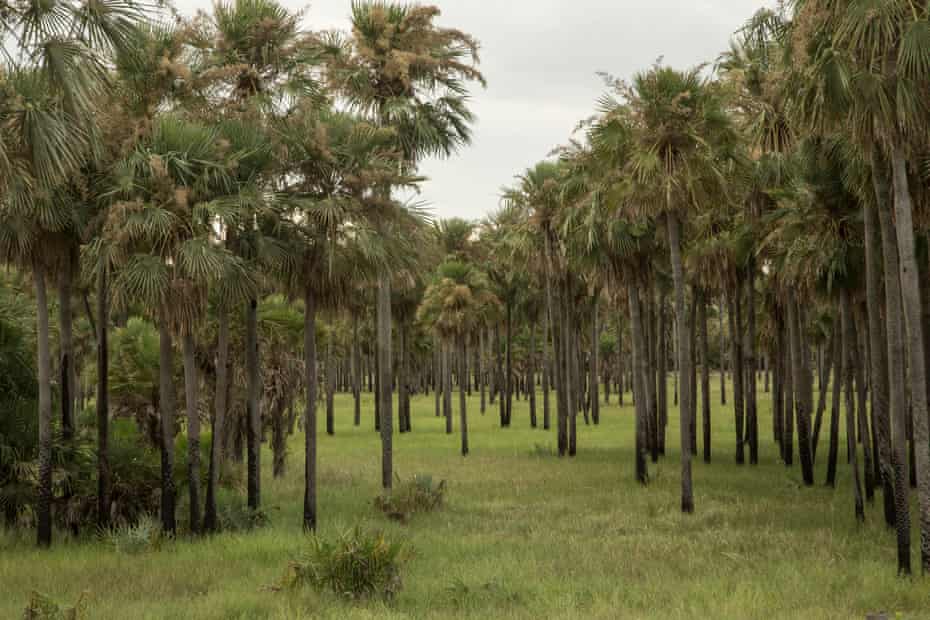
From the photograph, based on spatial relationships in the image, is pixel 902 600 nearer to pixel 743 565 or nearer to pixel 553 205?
pixel 743 565

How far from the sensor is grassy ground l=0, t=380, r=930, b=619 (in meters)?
12.5

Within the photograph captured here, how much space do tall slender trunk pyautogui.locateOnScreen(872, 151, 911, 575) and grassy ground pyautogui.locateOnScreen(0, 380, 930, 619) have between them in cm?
75

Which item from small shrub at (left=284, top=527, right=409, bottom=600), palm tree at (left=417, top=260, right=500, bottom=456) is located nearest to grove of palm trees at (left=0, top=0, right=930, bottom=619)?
small shrub at (left=284, top=527, right=409, bottom=600)

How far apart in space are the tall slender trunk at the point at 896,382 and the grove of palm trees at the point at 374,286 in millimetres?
56

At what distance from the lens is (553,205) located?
3441 centimetres

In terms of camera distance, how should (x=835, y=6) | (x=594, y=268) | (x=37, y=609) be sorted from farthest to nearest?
(x=594, y=268)
(x=835, y=6)
(x=37, y=609)

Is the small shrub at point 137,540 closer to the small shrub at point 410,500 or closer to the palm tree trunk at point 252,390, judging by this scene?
the palm tree trunk at point 252,390

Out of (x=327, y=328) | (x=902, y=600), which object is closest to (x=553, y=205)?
(x=327, y=328)

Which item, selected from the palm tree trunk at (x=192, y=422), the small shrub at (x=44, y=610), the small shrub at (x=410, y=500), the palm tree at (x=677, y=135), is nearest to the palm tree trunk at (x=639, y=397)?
the palm tree at (x=677, y=135)

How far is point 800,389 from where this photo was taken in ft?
87.5

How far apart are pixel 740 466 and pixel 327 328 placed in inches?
624

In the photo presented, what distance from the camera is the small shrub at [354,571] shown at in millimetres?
13406

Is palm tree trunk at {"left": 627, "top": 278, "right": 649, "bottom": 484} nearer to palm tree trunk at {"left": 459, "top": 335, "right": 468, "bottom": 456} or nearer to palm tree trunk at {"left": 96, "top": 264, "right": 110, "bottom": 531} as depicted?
palm tree trunk at {"left": 459, "top": 335, "right": 468, "bottom": 456}

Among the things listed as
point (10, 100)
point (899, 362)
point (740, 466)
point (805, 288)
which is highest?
point (10, 100)
